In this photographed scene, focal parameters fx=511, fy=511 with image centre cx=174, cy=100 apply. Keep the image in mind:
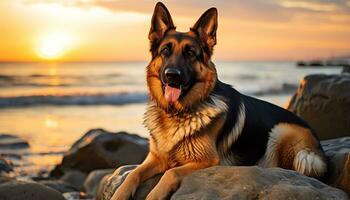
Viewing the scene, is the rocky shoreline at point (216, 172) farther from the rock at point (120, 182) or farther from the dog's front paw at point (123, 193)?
the dog's front paw at point (123, 193)

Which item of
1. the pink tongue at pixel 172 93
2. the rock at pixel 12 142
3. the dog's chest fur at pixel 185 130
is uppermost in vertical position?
the pink tongue at pixel 172 93

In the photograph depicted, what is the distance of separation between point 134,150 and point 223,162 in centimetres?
620

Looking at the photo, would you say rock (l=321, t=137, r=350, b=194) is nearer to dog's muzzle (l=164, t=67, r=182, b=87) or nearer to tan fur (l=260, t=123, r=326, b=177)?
tan fur (l=260, t=123, r=326, b=177)

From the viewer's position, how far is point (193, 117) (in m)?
5.58

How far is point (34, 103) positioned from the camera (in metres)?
28.3

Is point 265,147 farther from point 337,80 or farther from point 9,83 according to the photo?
point 9,83

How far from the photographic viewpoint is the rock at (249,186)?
14.8 feet

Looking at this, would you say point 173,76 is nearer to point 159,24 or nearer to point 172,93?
point 172,93

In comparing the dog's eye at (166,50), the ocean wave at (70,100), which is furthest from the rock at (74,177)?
the ocean wave at (70,100)

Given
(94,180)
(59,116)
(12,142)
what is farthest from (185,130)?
(59,116)

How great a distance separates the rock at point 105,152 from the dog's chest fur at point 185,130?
19.4ft

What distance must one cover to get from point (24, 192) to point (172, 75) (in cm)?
303

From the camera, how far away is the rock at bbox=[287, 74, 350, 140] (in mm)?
9469

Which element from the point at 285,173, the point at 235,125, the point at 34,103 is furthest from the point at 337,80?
the point at 34,103
